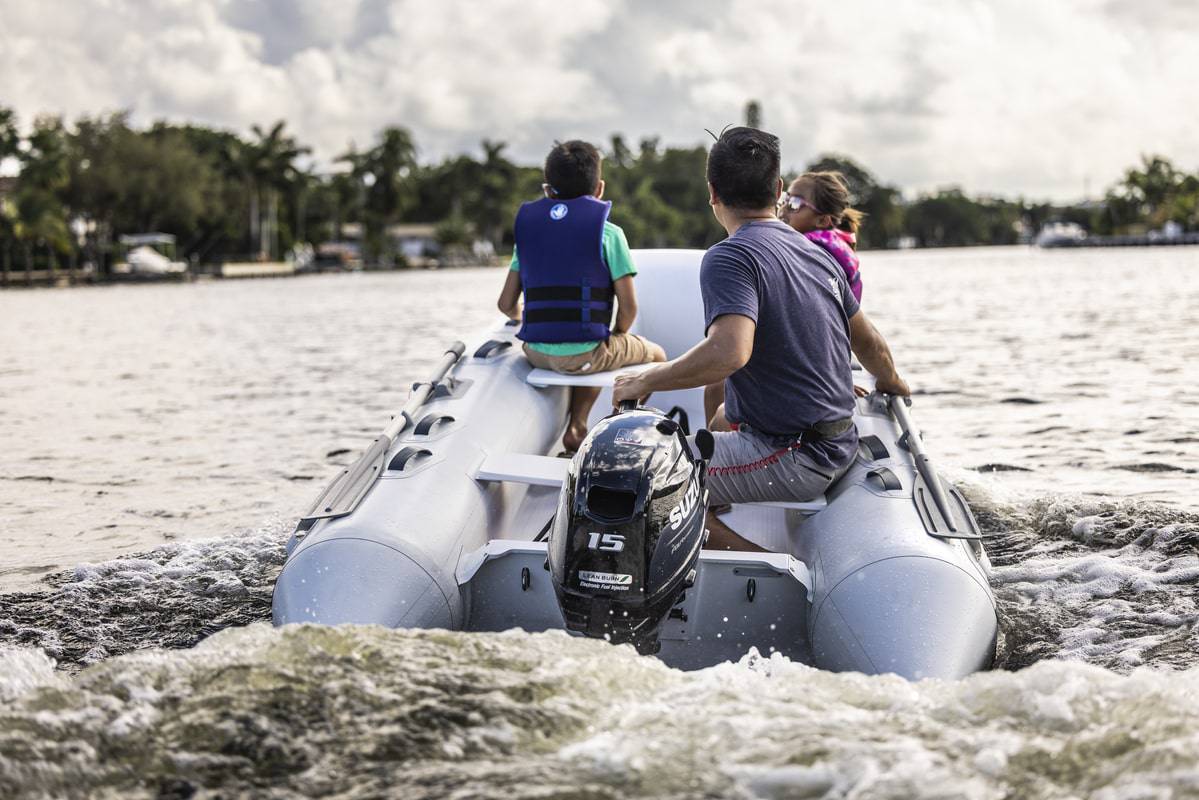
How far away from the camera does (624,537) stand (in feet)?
9.57

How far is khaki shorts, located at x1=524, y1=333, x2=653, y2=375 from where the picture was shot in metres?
5.07

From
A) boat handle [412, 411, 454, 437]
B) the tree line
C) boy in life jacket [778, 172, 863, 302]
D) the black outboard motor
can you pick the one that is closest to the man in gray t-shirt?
the black outboard motor

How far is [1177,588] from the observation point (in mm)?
4367

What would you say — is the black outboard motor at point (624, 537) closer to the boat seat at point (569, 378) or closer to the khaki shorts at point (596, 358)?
the boat seat at point (569, 378)

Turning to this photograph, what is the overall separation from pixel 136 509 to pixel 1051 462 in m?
5.25

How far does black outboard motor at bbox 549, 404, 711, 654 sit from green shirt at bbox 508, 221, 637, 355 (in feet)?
6.51

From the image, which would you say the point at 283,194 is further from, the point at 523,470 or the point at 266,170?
the point at 523,470

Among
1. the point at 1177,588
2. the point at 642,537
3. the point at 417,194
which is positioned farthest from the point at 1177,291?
the point at 417,194

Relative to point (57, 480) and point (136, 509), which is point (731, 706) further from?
point (57, 480)

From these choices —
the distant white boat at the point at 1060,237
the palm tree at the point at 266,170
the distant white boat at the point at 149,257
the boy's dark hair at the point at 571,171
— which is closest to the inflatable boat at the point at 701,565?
the boy's dark hair at the point at 571,171

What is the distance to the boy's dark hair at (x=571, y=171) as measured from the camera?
4.93 metres

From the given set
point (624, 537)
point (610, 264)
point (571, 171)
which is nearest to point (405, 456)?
point (624, 537)

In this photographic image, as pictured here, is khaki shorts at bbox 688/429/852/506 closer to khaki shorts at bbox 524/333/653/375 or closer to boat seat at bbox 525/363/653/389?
boat seat at bbox 525/363/653/389

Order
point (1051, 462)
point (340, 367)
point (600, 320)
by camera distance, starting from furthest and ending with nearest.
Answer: point (340, 367) → point (1051, 462) → point (600, 320)
